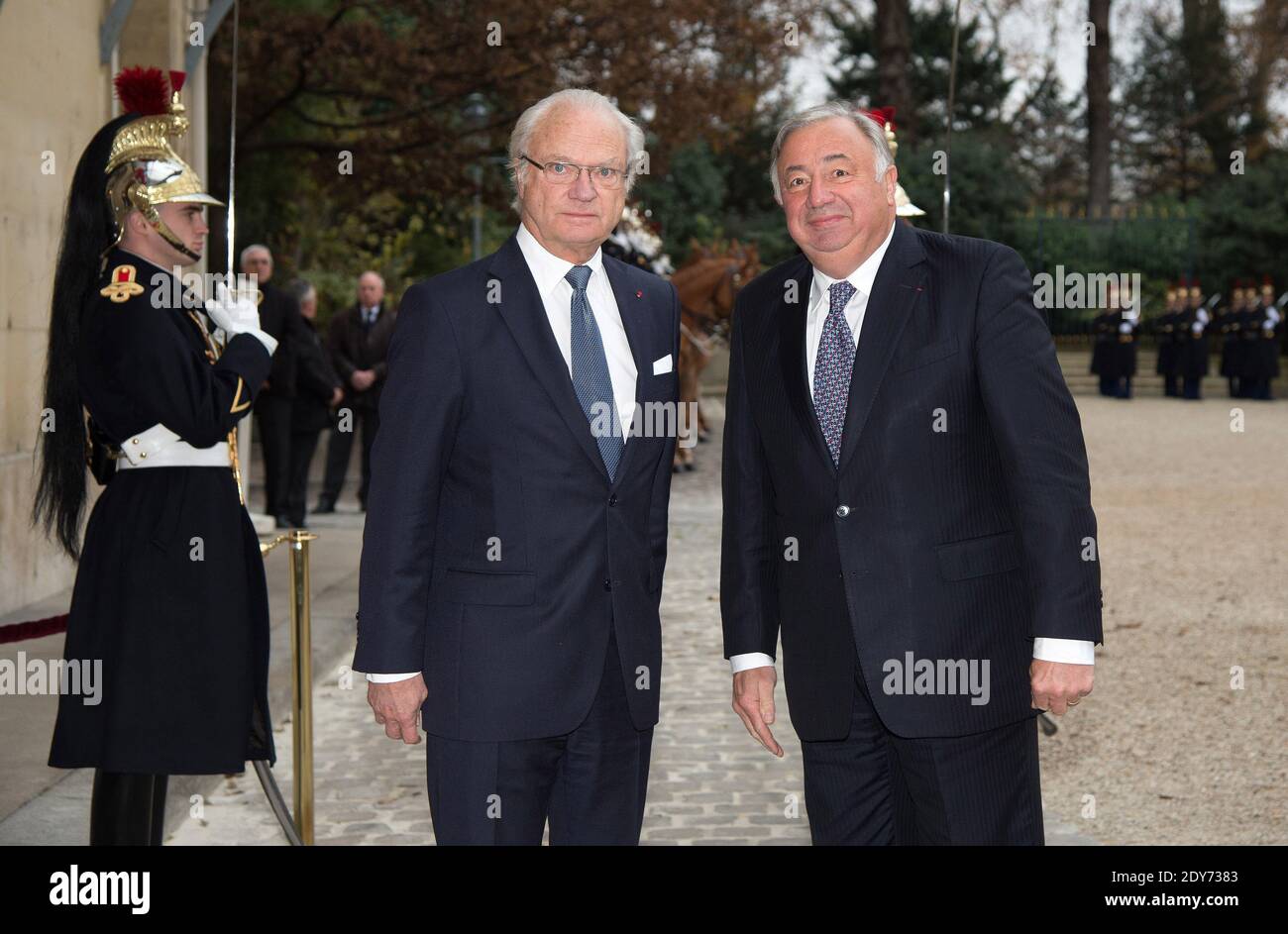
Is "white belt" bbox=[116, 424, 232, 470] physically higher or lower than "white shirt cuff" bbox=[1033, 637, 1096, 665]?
higher

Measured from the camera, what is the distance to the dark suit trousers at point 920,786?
3434mm

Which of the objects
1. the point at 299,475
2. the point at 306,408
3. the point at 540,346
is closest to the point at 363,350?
the point at 306,408

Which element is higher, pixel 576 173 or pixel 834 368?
pixel 576 173

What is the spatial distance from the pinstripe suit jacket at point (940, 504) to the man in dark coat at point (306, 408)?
10.7m

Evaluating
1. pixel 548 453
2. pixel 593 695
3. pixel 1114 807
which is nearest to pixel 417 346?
pixel 548 453

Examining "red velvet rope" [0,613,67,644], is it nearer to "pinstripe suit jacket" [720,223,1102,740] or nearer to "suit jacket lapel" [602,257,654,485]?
"suit jacket lapel" [602,257,654,485]

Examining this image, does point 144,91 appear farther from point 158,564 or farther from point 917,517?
point 917,517

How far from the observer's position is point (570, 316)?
3.49 m

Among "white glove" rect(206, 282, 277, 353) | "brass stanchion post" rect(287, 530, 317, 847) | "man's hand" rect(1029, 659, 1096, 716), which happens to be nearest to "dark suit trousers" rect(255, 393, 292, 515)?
"brass stanchion post" rect(287, 530, 317, 847)

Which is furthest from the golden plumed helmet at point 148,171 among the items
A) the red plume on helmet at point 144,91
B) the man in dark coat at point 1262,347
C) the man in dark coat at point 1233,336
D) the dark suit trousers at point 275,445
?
the man in dark coat at point 1233,336

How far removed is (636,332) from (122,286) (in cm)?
143

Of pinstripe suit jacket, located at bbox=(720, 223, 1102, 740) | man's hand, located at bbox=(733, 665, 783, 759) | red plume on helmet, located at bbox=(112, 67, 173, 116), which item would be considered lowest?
man's hand, located at bbox=(733, 665, 783, 759)

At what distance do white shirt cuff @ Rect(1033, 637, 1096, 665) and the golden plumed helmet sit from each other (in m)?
2.35

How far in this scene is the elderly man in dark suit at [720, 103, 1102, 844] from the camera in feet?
11.0
